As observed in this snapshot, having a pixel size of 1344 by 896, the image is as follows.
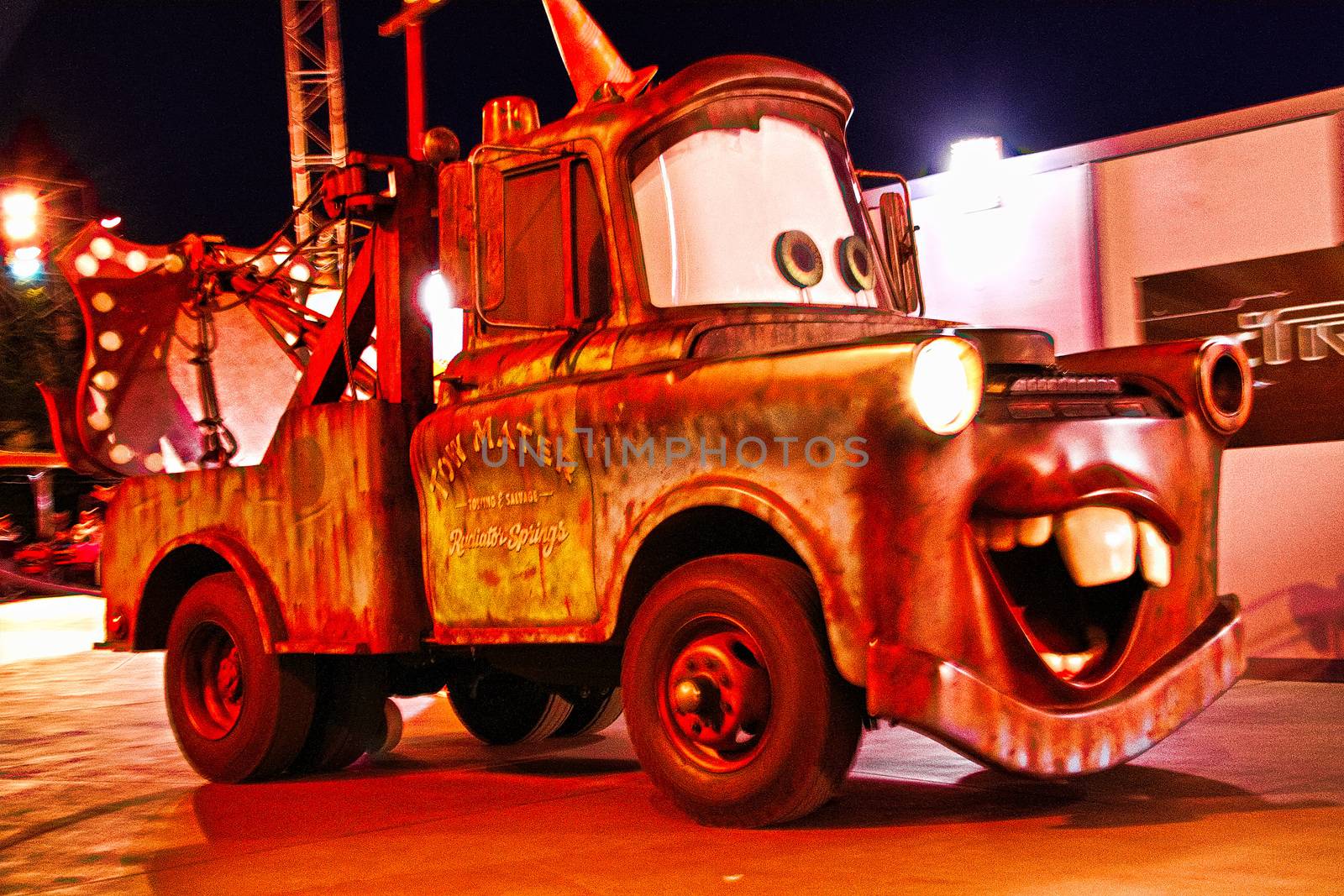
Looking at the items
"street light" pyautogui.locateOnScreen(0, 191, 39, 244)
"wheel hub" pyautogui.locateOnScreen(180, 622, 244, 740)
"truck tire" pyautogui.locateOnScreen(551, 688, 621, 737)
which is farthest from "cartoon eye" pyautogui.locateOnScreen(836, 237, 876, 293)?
"street light" pyautogui.locateOnScreen(0, 191, 39, 244)

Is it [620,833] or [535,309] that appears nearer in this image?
[620,833]

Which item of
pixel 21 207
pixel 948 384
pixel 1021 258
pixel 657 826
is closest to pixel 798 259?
pixel 948 384

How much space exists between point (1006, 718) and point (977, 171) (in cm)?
749

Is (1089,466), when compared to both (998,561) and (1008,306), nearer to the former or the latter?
(998,561)

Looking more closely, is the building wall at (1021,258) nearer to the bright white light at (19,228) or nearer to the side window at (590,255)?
the side window at (590,255)

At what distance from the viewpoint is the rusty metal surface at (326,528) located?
20.9 feet

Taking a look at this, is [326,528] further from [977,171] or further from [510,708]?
[977,171]

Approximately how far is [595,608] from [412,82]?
8397mm

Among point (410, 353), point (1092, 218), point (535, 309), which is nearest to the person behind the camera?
point (535, 309)

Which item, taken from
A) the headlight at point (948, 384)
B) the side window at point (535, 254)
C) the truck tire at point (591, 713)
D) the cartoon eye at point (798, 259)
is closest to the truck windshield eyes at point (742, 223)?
the cartoon eye at point (798, 259)

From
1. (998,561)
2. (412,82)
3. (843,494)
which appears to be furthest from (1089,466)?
(412,82)

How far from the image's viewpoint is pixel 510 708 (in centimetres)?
793

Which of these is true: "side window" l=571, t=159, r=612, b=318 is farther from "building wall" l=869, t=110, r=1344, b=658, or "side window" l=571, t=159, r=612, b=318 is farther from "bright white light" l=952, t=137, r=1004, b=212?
"bright white light" l=952, t=137, r=1004, b=212

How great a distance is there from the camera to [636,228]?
5711 millimetres
